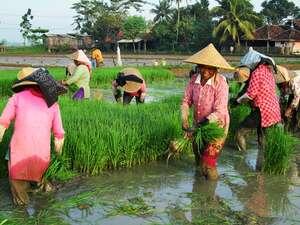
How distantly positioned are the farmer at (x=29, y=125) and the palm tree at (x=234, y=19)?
36.4 m

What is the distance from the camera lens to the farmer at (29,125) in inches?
154

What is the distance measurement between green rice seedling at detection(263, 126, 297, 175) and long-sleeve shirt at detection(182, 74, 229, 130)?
587 mm

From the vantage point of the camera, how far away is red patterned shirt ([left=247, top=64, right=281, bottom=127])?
18.9 ft

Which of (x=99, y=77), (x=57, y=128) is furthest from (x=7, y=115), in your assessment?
(x=99, y=77)

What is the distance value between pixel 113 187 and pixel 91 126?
920 mm

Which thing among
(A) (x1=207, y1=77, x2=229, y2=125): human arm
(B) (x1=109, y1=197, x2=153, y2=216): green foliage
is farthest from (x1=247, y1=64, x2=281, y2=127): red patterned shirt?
(B) (x1=109, y1=197, x2=153, y2=216): green foliage

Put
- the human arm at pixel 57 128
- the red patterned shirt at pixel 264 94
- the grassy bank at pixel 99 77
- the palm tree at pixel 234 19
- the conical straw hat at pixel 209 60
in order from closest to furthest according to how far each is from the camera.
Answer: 1. the human arm at pixel 57 128
2. the conical straw hat at pixel 209 60
3. the red patterned shirt at pixel 264 94
4. the grassy bank at pixel 99 77
5. the palm tree at pixel 234 19

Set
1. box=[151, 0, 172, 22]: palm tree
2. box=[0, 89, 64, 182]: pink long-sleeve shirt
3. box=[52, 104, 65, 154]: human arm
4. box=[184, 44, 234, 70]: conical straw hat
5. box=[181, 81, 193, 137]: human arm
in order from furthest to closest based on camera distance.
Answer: box=[151, 0, 172, 22]: palm tree, box=[181, 81, 193, 137]: human arm, box=[184, 44, 234, 70]: conical straw hat, box=[52, 104, 65, 154]: human arm, box=[0, 89, 64, 182]: pink long-sleeve shirt

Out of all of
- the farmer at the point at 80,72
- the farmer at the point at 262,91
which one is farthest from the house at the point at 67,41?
the farmer at the point at 262,91

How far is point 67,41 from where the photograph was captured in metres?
58.4

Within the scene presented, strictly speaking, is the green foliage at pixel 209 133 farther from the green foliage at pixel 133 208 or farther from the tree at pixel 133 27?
the tree at pixel 133 27

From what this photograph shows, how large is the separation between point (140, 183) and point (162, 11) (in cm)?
4821

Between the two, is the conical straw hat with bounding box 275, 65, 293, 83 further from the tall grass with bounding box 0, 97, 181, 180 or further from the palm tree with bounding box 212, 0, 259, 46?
the palm tree with bounding box 212, 0, 259, 46

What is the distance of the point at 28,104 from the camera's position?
12.9 ft
